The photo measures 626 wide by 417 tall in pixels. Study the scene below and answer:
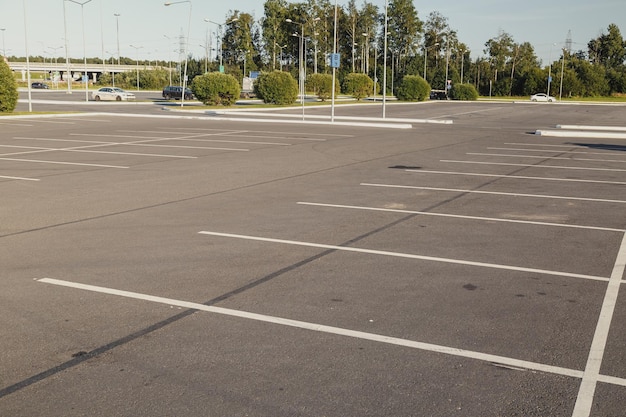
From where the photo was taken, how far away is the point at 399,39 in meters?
122

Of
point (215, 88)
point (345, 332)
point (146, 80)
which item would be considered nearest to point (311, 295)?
point (345, 332)

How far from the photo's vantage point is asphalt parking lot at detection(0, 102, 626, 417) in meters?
4.41

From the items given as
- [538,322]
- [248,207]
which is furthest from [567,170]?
[538,322]

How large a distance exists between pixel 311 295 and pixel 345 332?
103cm

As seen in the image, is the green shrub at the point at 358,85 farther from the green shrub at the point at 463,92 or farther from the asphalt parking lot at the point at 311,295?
the asphalt parking lot at the point at 311,295

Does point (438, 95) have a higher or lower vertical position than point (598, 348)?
higher

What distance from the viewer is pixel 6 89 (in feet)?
126

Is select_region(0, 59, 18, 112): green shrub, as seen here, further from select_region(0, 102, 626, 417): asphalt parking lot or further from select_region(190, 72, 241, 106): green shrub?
select_region(0, 102, 626, 417): asphalt parking lot

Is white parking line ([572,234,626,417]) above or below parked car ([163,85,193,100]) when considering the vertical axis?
below

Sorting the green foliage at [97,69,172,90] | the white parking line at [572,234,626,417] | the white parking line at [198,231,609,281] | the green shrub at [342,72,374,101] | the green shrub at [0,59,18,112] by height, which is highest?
the green foliage at [97,69,172,90]

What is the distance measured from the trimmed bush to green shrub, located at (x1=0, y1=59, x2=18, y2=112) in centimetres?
2196

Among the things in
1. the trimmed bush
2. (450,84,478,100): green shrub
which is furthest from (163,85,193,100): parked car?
(450,84,478,100): green shrub

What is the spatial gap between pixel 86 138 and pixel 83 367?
2170cm

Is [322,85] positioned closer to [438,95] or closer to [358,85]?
[358,85]
